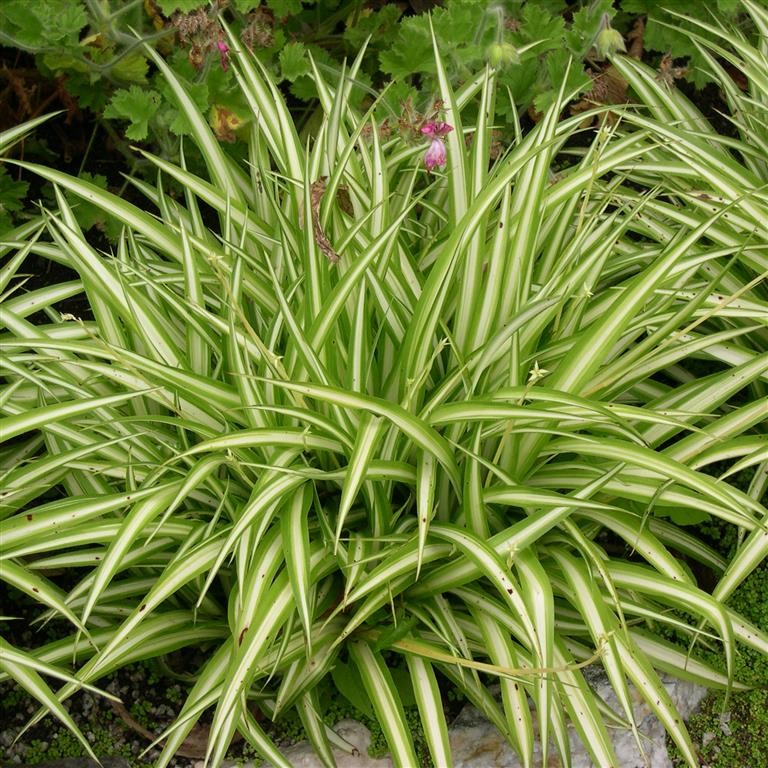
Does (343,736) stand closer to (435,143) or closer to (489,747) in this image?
(489,747)

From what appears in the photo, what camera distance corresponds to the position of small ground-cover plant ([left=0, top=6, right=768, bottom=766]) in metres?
1.69

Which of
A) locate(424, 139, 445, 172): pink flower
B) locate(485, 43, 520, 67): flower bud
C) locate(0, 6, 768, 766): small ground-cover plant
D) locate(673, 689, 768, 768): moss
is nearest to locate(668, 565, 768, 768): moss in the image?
locate(673, 689, 768, 768): moss

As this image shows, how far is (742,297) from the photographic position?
219 cm

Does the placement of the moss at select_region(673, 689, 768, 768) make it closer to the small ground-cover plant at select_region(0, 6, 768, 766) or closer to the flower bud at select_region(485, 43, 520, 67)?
the small ground-cover plant at select_region(0, 6, 768, 766)

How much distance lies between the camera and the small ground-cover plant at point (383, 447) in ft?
5.54

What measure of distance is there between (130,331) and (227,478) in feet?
1.28

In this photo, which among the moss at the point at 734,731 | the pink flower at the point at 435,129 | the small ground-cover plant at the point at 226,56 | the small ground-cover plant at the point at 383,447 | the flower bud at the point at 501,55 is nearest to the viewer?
the small ground-cover plant at the point at 383,447

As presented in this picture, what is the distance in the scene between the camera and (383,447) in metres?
1.87

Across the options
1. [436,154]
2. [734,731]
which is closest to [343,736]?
[734,731]

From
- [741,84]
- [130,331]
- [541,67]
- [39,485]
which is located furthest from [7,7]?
[741,84]

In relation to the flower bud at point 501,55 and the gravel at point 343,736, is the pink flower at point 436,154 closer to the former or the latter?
the flower bud at point 501,55

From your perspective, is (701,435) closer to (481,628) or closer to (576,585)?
(576,585)

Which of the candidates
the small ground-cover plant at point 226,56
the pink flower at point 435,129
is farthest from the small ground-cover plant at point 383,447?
the small ground-cover plant at point 226,56

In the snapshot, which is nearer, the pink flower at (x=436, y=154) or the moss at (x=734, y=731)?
the pink flower at (x=436, y=154)
